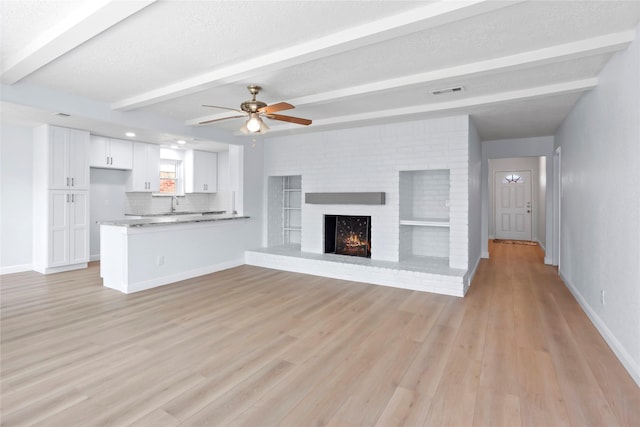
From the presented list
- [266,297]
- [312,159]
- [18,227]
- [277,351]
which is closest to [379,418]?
[277,351]

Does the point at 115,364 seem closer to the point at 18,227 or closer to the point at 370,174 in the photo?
the point at 370,174

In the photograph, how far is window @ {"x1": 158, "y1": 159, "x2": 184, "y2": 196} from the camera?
7.41m

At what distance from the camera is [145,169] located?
669 centimetres

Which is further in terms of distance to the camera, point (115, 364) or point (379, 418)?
point (115, 364)

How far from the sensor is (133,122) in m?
4.70

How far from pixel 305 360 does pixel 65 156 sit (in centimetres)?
517

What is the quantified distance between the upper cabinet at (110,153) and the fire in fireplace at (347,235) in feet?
13.2

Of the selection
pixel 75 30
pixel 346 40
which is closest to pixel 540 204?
pixel 346 40

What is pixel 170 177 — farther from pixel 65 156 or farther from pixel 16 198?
pixel 16 198

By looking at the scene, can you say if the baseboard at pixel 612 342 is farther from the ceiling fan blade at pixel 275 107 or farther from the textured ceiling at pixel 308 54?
the ceiling fan blade at pixel 275 107

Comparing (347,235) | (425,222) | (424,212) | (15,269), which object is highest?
(424,212)

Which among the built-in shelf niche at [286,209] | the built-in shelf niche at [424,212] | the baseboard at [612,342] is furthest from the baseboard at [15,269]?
the baseboard at [612,342]

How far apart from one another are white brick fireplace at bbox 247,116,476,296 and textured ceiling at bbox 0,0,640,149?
0.62m

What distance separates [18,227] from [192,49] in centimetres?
490
